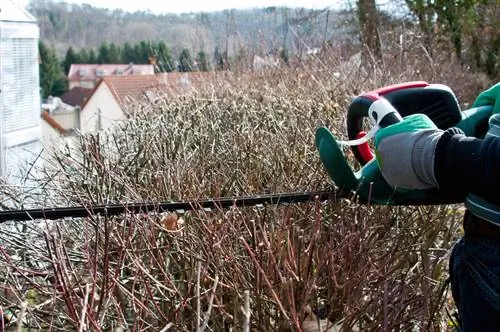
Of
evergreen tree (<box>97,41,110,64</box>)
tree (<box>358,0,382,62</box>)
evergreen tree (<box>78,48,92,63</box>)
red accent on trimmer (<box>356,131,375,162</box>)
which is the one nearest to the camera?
red accent on trimmer (<box>356,131,375,162</box>)

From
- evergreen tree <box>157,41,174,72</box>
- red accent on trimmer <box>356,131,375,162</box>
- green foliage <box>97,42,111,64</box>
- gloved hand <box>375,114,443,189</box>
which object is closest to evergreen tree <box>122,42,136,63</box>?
green foliage <box>97,42,111,64</box>

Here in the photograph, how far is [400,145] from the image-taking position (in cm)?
180

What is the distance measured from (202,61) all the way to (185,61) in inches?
11.7

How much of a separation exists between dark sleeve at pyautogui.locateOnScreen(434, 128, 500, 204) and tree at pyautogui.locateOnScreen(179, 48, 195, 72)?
8569 mm

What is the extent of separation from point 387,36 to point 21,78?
731 cm

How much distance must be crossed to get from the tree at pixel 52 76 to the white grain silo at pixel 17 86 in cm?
2802

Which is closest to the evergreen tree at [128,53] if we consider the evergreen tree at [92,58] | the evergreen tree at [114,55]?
the evergreen tree at [114,55]

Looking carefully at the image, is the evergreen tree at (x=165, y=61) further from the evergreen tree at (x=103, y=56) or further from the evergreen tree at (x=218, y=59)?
the evergreen tree at (x=103, y=56)

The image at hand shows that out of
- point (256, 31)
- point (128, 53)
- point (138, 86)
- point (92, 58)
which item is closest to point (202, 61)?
point (256, 31)

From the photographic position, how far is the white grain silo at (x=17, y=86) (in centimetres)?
634

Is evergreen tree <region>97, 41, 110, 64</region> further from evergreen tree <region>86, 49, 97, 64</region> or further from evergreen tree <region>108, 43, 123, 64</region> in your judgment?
evergreen tree <region>86, 49, 97, 64</region>

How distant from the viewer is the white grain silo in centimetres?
634

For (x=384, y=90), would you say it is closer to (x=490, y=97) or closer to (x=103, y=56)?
(x=490, y=97)

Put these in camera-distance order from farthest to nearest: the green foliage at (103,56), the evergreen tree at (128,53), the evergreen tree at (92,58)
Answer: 1. the evergreen tree at (92,58)
2. the green foliage at (103,56)
3. the evergreen tree at (128,53)
